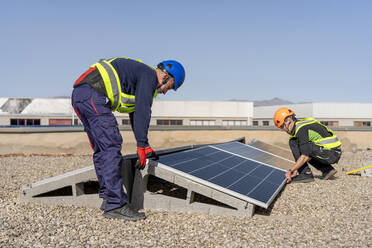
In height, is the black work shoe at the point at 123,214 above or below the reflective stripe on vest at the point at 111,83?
below

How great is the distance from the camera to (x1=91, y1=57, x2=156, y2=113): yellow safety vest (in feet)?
13.9

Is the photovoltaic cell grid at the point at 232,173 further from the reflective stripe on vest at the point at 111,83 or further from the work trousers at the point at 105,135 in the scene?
the reflective stripe on vest at the point at 111,83

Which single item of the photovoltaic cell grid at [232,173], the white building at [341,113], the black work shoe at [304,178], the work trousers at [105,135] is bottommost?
the white building at [341,113]

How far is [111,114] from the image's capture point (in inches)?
165

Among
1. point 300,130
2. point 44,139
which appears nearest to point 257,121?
point 44,139

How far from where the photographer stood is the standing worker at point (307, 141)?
653cm

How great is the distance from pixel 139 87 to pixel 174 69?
0.57 metres

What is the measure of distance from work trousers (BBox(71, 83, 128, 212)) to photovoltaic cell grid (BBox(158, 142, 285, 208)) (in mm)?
924

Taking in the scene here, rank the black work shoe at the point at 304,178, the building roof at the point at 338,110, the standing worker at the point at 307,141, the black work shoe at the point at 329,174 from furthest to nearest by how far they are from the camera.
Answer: the building roof at the point at 338,110 → the black work shoe at the point at 329,174 → the black work shoe at the point at 304,178 → the standing worker at the point at 307,141

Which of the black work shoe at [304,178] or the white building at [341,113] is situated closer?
the black work shoe at [304,178]

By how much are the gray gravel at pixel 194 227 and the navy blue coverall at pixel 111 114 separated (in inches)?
19.4

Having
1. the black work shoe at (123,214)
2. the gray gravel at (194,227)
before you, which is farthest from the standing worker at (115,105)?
the gray gravel at (194,227)

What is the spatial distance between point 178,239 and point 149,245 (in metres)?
0.36

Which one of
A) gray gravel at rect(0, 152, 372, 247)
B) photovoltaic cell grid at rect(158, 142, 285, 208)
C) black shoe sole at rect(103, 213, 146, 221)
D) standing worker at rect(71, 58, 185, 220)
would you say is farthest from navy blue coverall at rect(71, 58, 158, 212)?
photovoltaic cell grid at rect(158, 142, 285, 208)
